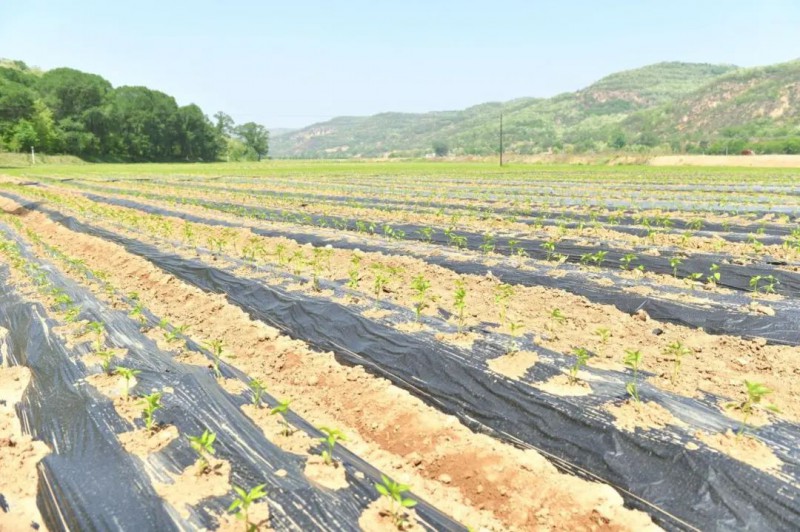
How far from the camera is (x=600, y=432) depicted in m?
3.66

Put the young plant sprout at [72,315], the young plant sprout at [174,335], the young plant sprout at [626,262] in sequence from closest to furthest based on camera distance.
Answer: the young plant sprout at [174,335] < the young plant sprout at [72,315] < the young plant sprout at [626,262]

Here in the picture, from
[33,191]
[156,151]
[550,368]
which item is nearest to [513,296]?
[550,368]

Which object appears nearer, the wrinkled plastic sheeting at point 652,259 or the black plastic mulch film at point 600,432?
the black plastic mulch film at point 600,432

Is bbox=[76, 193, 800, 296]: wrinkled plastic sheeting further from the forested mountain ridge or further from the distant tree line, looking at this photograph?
the distant tree line

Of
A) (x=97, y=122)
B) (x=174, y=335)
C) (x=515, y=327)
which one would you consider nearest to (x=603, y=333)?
(x=515, y=327)

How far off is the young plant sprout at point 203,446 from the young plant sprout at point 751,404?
11.1 ft

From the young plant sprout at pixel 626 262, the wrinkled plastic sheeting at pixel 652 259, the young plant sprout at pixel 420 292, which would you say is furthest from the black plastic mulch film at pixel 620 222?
the young plant sprout at pixel 420 292

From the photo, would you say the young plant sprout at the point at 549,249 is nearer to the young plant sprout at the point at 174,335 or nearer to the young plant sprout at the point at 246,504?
the young plant sprout at the point at 174,335

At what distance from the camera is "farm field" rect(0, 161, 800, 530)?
305 cm

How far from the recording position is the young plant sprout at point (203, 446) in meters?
3.11

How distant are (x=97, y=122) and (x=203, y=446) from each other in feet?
240

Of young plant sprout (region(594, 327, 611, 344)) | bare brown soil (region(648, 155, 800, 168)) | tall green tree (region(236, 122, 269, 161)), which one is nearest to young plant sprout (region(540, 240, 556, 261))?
young plant sprout (region(594, 327, 611, 344))

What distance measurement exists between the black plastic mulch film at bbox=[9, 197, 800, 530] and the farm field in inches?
0.7

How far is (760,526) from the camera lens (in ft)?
9.28
